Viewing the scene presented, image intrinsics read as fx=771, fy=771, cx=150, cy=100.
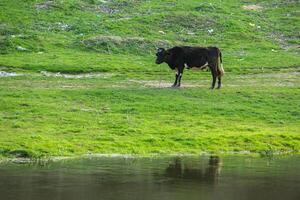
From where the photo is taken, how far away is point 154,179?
66.1 feet

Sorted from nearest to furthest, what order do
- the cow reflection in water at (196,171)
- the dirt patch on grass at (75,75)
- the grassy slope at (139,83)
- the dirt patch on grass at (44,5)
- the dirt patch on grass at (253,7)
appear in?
1. the cow reflection in water at (196,171)
2. the grassy slope at (139,83)
3. the dirt patch on grass at (75,75)
4. the dirt patch on grass at (44,5)
5. the dirt patch on grass at (253,7)

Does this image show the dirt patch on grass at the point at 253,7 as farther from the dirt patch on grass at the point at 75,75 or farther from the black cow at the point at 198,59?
the black cow at the point at 198,59

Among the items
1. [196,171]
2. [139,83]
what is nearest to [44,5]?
[139,83]

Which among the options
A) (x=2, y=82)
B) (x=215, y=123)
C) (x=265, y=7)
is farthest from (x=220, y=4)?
(x=215, y=123)

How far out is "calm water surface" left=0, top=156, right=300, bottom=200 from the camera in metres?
18.0

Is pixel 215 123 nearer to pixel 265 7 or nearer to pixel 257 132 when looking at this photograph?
pixel 257 132

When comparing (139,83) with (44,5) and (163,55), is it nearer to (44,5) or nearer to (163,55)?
(163,55)

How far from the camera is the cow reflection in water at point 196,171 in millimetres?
20694

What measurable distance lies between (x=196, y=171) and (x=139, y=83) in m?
16.0

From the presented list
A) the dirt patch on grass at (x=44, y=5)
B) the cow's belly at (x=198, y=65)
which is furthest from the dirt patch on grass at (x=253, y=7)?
the cow's belly at (x=198, y=65)

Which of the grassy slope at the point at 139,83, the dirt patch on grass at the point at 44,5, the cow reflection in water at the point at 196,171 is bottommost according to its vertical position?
the cow reflection in water at the point at 196,171

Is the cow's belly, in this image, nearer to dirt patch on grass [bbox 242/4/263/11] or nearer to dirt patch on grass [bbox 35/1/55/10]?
dirt patch on grass [bbox 35/1/55/10]

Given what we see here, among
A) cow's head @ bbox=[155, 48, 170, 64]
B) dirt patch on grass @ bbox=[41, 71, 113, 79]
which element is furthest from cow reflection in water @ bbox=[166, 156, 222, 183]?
dirt patch on grass @ bbox=[41, 71, 113, 79]

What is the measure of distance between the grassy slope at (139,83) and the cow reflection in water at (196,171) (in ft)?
8.26
